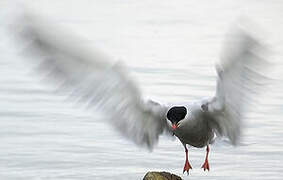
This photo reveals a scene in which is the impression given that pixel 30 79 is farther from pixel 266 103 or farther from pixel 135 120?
pixel 135 120

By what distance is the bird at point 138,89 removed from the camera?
9.60 m

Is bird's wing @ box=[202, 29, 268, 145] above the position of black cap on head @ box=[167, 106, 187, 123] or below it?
above

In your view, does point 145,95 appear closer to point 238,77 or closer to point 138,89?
point 138,89

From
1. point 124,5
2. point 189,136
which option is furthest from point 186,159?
point 124,5

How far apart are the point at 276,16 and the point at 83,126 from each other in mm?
6354

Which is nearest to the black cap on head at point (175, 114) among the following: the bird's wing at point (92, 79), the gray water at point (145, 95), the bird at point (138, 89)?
the bird at point (138, 89)

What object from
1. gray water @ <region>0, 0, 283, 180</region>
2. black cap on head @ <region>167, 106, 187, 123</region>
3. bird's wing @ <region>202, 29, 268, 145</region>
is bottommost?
gray water @ <region>0, 0, 283, 180</region>

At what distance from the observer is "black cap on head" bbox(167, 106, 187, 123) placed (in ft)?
34.0

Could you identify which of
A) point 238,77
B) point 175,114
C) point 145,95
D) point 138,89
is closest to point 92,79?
point 138,89

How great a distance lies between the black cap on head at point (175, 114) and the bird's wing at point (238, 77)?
311 millimetres

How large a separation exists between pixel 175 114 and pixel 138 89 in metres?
0.38

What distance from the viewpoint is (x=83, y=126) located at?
13.1 metres

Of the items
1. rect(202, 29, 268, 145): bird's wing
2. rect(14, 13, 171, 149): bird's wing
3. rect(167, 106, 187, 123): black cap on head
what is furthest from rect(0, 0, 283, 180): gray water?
rect(167, 106, 187, 123): black cap on head

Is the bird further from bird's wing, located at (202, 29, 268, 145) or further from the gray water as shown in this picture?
the gray water
